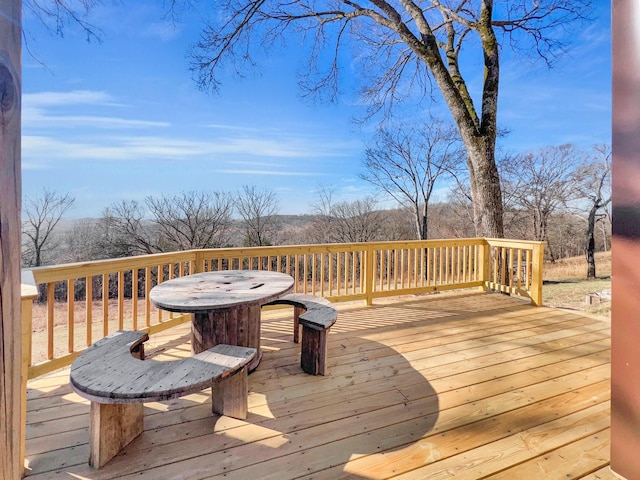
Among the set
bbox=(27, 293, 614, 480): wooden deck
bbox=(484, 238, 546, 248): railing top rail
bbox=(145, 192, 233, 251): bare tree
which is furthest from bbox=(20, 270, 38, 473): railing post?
bbox=(145, 192, 233, 251): bare tree

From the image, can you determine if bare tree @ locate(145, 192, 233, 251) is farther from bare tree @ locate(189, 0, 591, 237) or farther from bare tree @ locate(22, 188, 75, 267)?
bare tree @ locate(189, 0, 591, 237)

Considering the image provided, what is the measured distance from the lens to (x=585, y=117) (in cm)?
1112

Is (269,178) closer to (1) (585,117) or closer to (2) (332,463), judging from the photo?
(2) (332,463)

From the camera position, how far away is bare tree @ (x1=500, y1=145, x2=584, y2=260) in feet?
39.1

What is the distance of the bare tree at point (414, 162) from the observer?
34.8ft

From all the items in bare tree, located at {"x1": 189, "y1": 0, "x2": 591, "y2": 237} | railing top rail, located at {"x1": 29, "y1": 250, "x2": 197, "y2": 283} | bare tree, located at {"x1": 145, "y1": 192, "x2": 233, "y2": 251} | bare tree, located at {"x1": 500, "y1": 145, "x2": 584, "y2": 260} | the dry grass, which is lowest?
the dry grass

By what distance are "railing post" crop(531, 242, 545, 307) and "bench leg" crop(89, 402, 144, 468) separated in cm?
489

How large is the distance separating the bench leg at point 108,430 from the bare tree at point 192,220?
950 cm

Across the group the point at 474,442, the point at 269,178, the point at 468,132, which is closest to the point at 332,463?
the point at 474,442

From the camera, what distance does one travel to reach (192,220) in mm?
11000

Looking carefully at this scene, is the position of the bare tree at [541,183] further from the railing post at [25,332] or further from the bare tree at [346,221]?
the railing post at [25,332]

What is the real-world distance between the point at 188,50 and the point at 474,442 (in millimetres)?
7843

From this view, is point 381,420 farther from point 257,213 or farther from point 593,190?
point 593,190

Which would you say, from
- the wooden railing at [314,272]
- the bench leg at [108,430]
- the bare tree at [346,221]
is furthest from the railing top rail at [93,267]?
the bare tree at [346,221]
